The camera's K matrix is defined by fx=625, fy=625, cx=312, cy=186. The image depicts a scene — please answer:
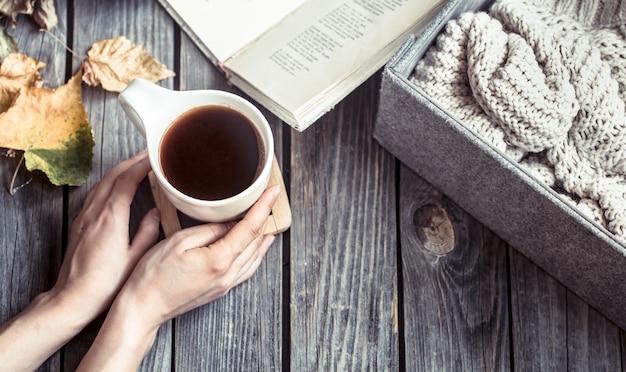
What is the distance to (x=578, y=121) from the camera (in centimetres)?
63

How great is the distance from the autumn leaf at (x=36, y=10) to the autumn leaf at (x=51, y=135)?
4.3 inches

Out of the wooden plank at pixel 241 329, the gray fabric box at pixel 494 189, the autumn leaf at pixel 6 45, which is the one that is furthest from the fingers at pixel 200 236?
the autumn leaf at pixel 6 45

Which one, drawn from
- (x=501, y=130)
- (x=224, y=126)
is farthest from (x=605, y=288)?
(x=224, y=126)

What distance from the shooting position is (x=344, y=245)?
0.75 meters

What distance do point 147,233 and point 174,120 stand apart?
0.15 metres

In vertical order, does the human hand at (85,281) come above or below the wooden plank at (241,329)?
above

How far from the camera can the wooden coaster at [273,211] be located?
28.3 inches

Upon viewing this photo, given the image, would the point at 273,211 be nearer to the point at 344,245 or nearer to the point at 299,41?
the point at 344,245

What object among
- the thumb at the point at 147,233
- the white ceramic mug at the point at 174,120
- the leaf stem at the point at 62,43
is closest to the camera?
the white ceramic mug at the point at 174,120

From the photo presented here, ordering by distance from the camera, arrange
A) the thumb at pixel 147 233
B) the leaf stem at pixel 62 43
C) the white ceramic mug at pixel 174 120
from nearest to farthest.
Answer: the white ceramic mug at pixel 174 120 < the thumb at pixel 147 233 < the leaf stem at pixel 62 43

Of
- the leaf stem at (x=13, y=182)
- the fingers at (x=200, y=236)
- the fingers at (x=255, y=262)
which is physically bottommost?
the fingers at (x=255, y=262)

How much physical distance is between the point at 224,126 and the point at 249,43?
18cm

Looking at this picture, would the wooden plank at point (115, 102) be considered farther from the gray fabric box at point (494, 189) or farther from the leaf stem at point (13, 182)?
the gray fabric box at point (494, 189)

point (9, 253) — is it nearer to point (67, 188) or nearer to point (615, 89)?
point (67, 188)
